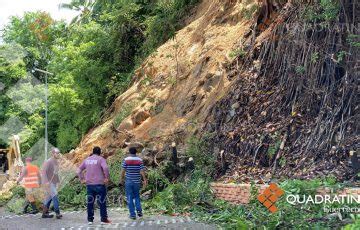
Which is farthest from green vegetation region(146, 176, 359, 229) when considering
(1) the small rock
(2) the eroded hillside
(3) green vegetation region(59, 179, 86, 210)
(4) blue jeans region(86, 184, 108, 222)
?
(3) green vegetation region(59, 179, 86, 210)

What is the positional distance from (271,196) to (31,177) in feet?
Result: 23.7

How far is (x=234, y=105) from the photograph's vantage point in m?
14.9

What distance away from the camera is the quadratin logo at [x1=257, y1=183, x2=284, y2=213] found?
9641 millimetres

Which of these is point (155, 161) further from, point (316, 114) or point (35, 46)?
point (35, 46)

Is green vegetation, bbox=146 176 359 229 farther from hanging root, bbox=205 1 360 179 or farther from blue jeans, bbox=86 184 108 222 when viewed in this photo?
blue jeans, bbox=86 184 108 222

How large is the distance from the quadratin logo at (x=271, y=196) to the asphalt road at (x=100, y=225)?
1.04 meters

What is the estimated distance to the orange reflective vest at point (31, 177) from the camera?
46.8 feet

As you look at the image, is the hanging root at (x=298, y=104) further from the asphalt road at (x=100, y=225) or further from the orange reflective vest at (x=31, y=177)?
the orange reflective vest at (x=31, y=177)

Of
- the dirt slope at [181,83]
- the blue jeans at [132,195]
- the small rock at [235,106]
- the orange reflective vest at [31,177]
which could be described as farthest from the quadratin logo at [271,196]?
the orange reflective vest at [31,177]

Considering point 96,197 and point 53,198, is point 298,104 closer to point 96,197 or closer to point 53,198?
point 96,197

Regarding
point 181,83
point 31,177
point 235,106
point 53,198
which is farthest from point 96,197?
point 181,83

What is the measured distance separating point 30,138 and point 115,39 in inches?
762

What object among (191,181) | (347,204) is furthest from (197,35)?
(347,204)

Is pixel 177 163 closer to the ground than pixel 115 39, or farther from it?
closer to the ground
